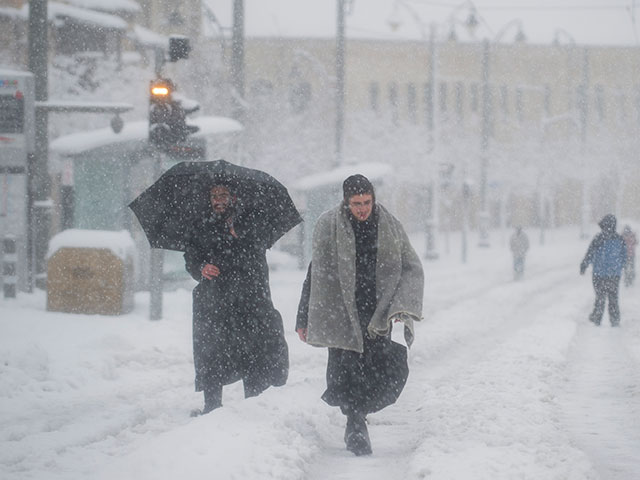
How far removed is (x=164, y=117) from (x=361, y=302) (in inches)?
286

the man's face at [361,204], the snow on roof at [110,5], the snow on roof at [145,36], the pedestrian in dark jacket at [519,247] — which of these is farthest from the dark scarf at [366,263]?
the snow on roof at [145,36]

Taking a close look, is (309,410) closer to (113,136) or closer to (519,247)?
(113,136)

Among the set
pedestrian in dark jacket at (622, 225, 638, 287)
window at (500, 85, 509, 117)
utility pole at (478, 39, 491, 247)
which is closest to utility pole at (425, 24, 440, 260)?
utility pole at (478, 39, 491, 247)

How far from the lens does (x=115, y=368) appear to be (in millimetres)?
10672

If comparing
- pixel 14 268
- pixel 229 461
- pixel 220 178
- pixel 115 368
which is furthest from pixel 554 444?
pixel 14 268

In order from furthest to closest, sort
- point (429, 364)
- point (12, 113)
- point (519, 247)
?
point (519, 247) → point (12, 113) → point (429, 364)

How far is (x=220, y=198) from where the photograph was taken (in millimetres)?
7758

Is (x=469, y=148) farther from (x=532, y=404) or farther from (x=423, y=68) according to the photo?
(x=532, y=404)

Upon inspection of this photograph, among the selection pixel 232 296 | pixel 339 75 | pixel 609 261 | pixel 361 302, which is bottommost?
pixel 609 261

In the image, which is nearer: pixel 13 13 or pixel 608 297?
pixel 608 297

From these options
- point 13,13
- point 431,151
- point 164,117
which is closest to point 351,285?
point 164,117

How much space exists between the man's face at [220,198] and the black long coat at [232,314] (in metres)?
0.10

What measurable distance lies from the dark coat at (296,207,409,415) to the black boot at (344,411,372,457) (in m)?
0.05

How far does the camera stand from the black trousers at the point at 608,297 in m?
16.0
